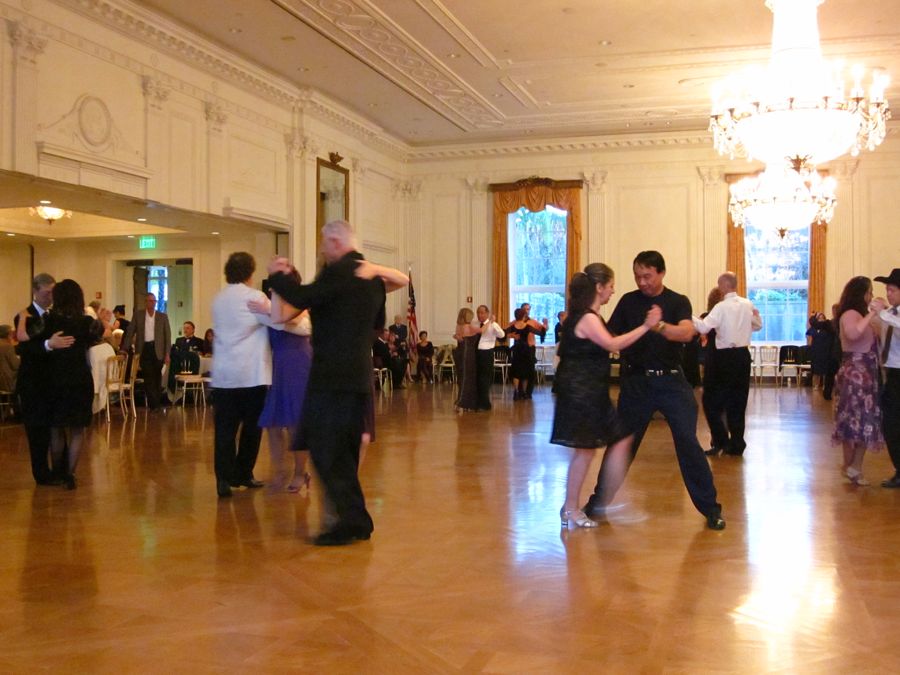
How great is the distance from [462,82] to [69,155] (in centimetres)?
633

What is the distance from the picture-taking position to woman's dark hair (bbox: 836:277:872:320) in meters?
5.57

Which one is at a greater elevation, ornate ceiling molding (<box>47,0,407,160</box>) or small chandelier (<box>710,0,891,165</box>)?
ornate ceiling molding (<box>47,0,407,160</box>)

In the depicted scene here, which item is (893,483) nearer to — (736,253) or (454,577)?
(454,577)

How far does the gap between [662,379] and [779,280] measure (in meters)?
13.4

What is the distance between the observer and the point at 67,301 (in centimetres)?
569

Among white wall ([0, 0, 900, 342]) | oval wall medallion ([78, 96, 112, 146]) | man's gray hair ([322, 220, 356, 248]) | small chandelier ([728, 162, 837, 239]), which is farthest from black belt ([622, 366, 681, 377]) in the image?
small chandelier ([728, 162, 837, 239])

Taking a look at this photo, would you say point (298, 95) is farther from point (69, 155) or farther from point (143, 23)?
point (69, 155)

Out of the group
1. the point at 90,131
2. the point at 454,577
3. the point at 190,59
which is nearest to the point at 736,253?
the point at 190,59

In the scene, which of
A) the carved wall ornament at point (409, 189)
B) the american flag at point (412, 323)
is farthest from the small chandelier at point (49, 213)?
the carved wall ornament at point (409, 189)

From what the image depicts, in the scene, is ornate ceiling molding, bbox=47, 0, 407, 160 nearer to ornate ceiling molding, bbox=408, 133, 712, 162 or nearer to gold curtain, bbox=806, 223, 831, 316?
ornate ceiling molding, bbox=408, 133, 712, 162

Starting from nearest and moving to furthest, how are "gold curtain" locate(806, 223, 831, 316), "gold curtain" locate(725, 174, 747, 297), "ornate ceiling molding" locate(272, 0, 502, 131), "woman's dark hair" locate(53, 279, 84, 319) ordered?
"woman's dark hair" locate(53, 279, 84, 319) → "ornate ceiling molding" locate(272, 0, 502, 131) → "gold curtain" locate(806, 223, 831, 316) → "gold curtain" locate(725, 174, 747, 297)

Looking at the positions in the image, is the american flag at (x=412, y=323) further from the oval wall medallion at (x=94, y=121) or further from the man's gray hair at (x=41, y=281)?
the man's gray hair at (x=41, y=281)

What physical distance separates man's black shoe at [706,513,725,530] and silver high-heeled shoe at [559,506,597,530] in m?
0.57

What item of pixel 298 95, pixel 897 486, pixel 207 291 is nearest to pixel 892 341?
pixel 897 486
